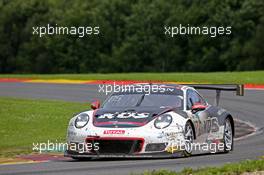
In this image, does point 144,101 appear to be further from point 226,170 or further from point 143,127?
point 226,170

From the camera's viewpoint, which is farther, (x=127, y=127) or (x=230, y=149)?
(x=230, y=149)

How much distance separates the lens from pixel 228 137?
14586mm

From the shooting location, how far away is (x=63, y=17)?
73.8 meters

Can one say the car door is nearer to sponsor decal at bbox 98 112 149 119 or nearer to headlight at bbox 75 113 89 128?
sponsor decal at bbox 98 112 149 119

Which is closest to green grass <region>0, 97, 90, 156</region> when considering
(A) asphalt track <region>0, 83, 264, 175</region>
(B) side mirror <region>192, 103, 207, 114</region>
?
(A) asphalt track <region>0, 83, 264, 175</region>

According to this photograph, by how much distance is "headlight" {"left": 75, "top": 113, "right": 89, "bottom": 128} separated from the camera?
1275 centimetres

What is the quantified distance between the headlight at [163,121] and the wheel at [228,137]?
1.84m

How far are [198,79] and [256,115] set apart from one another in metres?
14.8

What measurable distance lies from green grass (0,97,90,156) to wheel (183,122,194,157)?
3.19 m

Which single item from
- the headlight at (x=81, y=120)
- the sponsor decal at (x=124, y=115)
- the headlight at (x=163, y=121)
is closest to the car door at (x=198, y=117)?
the headlight at (x=163, y=121)

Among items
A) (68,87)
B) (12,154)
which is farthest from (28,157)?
(68,87)

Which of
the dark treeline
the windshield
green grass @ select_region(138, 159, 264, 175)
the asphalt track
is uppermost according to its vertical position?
the dark treeline

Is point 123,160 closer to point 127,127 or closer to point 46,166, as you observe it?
point 127,127

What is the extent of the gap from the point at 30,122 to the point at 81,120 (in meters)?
7.39
